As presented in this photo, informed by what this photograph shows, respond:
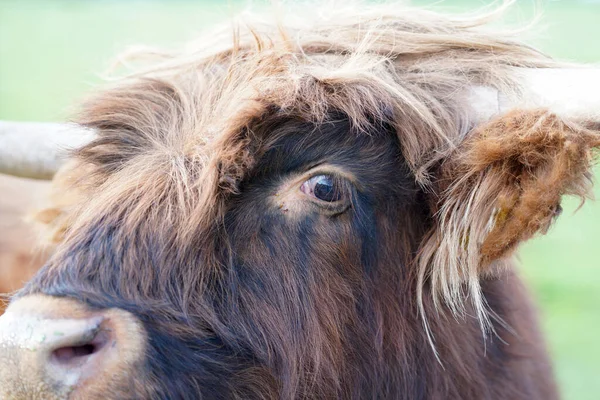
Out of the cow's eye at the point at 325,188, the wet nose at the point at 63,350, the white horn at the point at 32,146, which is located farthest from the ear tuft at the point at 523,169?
the white horn at the point at 32,146

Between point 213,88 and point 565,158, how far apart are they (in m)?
1.28

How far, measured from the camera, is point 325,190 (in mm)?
2457

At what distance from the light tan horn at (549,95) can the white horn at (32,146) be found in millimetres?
1607

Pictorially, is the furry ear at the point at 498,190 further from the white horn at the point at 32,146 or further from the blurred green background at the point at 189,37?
the white horn at the point at 32,146

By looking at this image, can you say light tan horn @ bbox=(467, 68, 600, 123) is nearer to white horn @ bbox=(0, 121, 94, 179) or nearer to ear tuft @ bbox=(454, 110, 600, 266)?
ear tuft @ bbox=(454, 110, 600, 266)

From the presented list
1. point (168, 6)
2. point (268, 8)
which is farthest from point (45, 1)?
point (268, 8)

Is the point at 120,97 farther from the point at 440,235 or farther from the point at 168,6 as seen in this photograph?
the point at 168,6

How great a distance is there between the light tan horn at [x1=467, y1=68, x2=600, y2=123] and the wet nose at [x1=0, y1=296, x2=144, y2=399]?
4.30 feet

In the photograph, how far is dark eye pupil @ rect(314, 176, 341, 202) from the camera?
2457 millimetres

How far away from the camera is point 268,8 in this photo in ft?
11.3

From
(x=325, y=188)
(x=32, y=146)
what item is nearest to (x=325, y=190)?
(x=325, y=188)

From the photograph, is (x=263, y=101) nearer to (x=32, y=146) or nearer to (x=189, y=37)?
(x=32, y=146)

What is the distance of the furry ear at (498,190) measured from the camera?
219 cm

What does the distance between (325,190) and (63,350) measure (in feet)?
3.02
